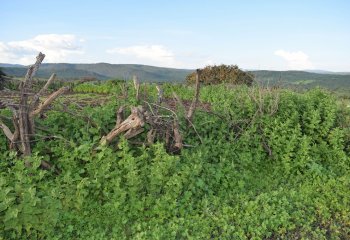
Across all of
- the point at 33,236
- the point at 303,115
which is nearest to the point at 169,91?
the point at 303,115

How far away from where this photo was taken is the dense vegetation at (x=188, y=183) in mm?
5191

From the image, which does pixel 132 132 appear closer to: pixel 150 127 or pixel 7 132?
pixel 150 127

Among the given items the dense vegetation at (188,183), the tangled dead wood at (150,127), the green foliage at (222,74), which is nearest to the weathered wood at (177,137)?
the tangled dead wood at (150,127)

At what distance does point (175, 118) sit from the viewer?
7.25 m

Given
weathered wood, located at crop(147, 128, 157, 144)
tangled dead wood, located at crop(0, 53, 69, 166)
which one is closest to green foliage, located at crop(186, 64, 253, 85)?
weathered wood, located at crop(147, 128, 157, 144)

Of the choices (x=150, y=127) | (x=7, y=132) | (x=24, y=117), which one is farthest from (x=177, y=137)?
(x=7, y=132)

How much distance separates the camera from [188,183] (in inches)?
247

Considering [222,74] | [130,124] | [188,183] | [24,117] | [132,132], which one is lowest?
[188,183]

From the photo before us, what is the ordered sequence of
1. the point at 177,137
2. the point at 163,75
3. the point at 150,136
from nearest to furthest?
1. the point at 150,136
2. the point at 177,137
3. the point at 163,75

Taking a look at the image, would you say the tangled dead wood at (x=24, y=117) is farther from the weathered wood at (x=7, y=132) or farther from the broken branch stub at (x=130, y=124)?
the broken branch stub at (x=130, y=124)

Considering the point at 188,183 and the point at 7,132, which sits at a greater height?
the point at 7,132

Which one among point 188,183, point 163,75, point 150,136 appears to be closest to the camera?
point 188,183

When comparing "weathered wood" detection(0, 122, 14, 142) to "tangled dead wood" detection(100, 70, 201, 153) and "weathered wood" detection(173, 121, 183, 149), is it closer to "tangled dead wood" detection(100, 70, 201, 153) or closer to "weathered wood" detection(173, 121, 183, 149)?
"tangled dead wood" detection(100, 70, 201, 153)

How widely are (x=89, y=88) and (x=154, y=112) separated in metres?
13.0
